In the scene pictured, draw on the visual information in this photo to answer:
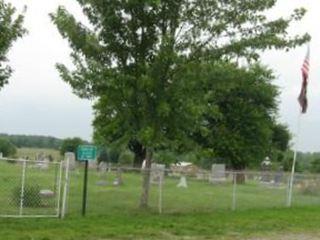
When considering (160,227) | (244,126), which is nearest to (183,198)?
(160,227)

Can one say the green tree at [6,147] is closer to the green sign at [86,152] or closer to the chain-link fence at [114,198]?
the chain-link fence at [114,198]

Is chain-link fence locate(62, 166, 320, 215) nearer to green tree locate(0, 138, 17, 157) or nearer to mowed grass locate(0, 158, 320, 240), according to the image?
mowed grass locate(0, 158, 320, 240)

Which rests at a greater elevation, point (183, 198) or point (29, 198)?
point (29, 198)

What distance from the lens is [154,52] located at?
21.4 m

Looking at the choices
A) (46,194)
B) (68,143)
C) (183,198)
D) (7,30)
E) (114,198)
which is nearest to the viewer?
(7,30)

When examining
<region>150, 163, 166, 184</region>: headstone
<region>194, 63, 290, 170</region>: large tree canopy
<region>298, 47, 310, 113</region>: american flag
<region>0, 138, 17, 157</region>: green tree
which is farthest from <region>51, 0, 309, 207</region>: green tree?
<region>0, 138, 17, 157</region>: green tree

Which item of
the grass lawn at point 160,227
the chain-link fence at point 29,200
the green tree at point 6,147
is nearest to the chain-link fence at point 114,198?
the chain-link fence at point 29,200

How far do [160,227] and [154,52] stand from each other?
19.9ft

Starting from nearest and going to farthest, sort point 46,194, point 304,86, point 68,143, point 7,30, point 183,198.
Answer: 1. point 7,30
2. point 46,194
3. point 304,86
4. point 183,198
5. point 68,143

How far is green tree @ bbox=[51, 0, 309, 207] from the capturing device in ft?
68.8

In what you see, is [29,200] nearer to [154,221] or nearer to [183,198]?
[154,221]

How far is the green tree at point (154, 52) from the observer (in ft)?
68.8

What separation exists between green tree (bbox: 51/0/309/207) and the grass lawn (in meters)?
2.75

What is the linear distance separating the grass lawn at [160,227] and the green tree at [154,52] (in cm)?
275
